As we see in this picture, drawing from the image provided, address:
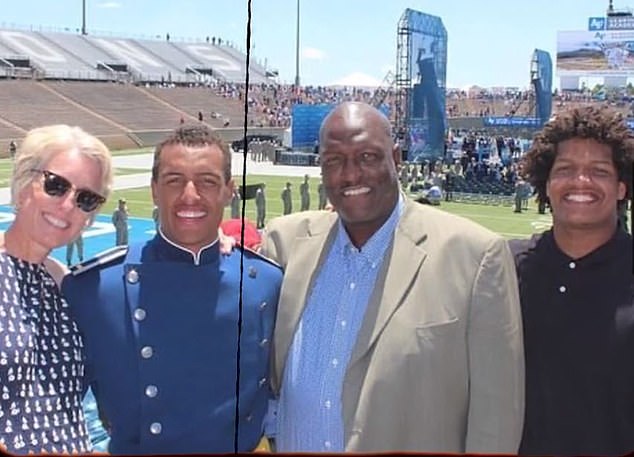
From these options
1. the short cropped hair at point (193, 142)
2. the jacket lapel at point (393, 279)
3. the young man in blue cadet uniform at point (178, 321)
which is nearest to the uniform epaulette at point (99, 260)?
the young man in blue cadet uniform at point (178, 321)

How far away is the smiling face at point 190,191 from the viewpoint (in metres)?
1.20

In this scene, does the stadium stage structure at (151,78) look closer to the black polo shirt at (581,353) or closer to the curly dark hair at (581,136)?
the curly dark hair at (581,136)

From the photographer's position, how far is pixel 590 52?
172 cm

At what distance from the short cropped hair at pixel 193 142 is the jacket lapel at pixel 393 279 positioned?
25 cm

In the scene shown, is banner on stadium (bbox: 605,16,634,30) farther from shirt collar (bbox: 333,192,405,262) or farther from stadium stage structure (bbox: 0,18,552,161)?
shirt collar (bbox: 333,192,405,262)

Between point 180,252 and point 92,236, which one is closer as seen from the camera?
point 180,252

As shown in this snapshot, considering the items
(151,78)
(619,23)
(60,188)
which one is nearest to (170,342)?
(60,188)

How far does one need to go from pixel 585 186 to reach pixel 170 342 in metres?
0.60

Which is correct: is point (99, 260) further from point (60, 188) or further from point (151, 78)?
point (151, 78)

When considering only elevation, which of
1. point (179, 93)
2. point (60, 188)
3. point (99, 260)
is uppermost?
point (179, 93)

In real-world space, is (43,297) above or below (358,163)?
below

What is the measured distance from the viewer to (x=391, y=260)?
121cm

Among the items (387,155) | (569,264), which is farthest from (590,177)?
(387,155)

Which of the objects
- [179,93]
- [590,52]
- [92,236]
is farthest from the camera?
[590,52]
